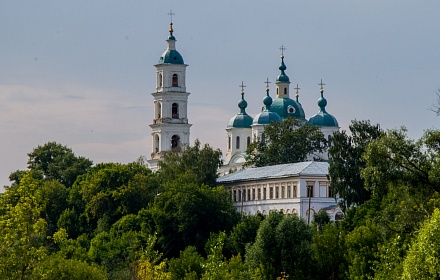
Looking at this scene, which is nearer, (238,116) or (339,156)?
(339,156)

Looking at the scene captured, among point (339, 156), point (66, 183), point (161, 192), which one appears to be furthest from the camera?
point (66, 183)

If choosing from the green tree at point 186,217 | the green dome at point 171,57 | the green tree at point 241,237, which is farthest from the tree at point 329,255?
the green dome at point 171,57

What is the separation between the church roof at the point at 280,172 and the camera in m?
106

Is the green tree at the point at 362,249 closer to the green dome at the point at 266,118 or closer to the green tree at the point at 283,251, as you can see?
the green tree at the point at 283,251

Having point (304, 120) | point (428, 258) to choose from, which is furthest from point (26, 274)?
point (304, 120)

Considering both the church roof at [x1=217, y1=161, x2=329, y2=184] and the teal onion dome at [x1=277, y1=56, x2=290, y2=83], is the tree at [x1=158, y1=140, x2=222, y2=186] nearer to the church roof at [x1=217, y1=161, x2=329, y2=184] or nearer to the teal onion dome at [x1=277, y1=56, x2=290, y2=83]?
the church roof at [x1=217, y1=161, x2=329, y2=184]

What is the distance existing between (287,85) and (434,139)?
3615 inches

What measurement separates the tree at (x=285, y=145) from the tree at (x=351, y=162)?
93.7 feet

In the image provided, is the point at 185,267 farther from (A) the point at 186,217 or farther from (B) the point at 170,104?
(B) the point at 170,104

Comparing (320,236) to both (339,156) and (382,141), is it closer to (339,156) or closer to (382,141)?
(382,141)

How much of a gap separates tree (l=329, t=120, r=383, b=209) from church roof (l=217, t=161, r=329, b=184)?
930 centimetres

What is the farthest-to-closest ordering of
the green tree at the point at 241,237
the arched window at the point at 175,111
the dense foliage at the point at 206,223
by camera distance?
the arched window at the point at 175,111 < the green tree at the point at 241,237 < the dense foliage at the point at 206,223

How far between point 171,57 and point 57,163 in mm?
19274

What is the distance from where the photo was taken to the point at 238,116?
15088cm
